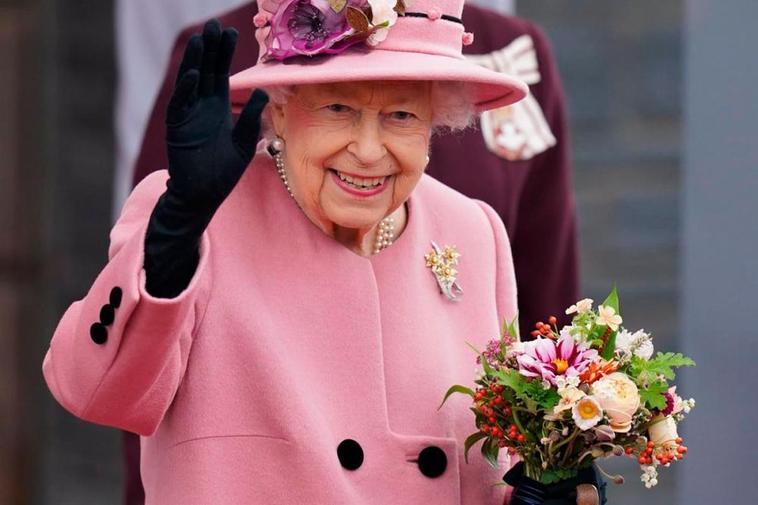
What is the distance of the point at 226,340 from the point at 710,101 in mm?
2624

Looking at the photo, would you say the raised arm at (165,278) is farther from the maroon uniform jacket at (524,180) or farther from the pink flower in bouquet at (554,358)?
the maroon uniform jacket at (524,180)

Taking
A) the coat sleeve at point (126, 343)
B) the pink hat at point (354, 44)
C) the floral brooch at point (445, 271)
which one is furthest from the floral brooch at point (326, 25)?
the floral brooch at point (445, 271)

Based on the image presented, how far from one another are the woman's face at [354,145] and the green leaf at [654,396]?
1.83 ft

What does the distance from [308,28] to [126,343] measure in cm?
65

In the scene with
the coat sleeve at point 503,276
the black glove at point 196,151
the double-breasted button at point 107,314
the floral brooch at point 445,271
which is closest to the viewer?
the black glove at point 196,151

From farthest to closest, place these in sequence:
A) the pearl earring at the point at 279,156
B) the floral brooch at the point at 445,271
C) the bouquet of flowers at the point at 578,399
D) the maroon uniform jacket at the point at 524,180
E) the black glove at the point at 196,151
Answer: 1. the maroon uniform jacket at the point at 524,180
2. the floral brooch at the point at 445,271
3. the pearl earring at the point at 279,156
4. the bouquet of flowers at the point at 578,399
5. the black glove at the point at 196,151

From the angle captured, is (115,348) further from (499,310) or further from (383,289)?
(499,310)

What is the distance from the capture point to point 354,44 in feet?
10.6

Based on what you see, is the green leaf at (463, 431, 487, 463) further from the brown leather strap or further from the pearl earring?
the pearl earring

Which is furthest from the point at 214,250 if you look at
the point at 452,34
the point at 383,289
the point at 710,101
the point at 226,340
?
the point at 710,101

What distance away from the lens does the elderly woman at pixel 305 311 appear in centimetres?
304

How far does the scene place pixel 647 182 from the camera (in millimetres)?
5938

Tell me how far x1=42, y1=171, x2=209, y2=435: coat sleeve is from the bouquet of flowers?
0.55 metres

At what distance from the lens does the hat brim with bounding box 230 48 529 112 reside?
3127mm
